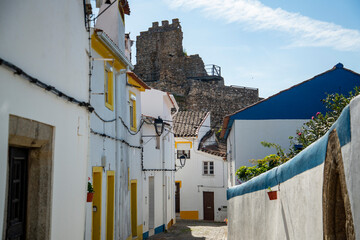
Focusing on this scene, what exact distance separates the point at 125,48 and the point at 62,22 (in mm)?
7341

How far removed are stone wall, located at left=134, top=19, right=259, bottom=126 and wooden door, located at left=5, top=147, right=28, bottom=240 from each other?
112ft

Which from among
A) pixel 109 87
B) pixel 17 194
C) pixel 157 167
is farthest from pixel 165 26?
pixel 17 194

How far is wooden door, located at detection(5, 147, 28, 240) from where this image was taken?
177 inches

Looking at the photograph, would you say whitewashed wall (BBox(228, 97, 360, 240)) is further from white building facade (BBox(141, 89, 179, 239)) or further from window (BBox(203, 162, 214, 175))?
window (BBox(203, 162, 214, 175))

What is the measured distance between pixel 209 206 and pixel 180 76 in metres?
17.1

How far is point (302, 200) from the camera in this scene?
424cm

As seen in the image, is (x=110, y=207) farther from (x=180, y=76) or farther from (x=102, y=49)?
(x=180, y=76)

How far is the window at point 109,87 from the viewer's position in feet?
34.3

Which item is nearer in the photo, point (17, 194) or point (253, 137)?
point (17, 194)

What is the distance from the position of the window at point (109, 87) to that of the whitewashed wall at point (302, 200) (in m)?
4.30

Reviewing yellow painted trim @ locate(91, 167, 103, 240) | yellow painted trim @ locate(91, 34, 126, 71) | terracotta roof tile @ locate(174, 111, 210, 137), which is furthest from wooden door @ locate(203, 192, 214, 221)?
Answer: yellow painted trim @ locate(91, 167, 103, 240)

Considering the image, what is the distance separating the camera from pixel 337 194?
3189 mm

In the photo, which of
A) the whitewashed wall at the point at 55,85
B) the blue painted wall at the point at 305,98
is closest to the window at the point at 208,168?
the blue painted wall at the point at 305,98

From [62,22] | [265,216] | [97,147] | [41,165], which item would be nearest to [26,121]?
[41,165]
